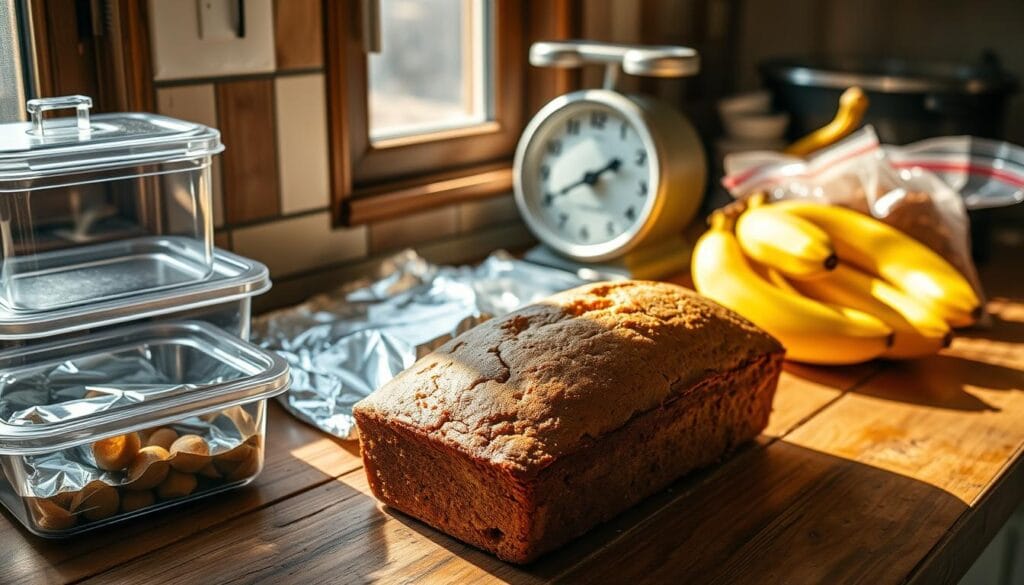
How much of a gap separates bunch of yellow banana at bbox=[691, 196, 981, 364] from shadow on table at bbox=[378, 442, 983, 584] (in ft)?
0.72

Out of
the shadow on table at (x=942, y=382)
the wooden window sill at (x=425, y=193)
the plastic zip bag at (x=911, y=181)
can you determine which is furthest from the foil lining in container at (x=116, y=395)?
the plastic zip bag at (x=911, y=181)

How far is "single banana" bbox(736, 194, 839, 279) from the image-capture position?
1.19m

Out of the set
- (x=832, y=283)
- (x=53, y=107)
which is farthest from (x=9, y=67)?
(x=832, y=283)

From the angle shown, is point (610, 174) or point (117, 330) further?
point (610, 174)

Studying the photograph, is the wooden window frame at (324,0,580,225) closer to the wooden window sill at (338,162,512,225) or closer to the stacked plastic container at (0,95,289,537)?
the wooden window sill at (338,162,512,225)

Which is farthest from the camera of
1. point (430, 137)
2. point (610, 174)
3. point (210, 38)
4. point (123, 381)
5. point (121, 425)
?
point (430, 137)

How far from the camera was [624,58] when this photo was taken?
1.34m

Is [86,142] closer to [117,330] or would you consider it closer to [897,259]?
[117,330]

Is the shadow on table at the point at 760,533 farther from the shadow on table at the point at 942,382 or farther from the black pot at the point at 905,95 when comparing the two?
the black pot at the point at 905,95

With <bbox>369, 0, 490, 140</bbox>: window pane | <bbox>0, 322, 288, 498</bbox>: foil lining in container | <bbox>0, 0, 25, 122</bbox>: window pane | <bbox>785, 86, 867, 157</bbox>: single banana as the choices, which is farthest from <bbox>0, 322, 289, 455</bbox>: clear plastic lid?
<bbox>785, 86, 867, 157</bbox>: single banana

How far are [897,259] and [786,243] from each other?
153 millimetres

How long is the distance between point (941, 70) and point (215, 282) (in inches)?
52.5

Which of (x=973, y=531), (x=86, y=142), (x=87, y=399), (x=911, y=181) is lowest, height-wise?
(x=973, y=531)

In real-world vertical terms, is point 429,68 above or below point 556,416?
above
